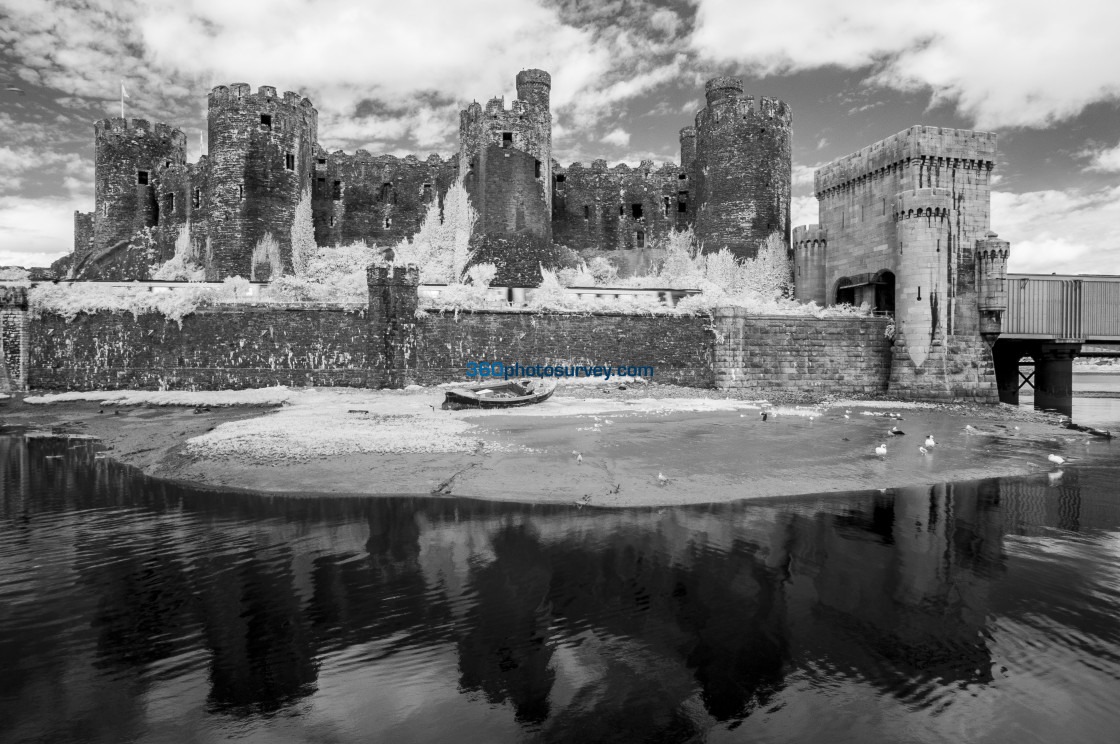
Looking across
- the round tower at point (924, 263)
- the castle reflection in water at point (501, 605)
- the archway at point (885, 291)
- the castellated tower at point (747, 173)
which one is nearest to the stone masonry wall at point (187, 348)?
the castle reflection in water at point (501, 605)

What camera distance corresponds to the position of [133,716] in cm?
522

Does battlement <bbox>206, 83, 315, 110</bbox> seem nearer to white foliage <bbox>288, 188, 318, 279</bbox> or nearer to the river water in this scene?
white foliage <bbox>288, 188, 318, 279</bbox>

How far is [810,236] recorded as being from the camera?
34.3 meters

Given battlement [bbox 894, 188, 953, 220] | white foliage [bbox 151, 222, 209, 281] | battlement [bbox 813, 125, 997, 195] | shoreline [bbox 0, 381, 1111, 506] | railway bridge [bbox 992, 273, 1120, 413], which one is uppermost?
battlement [bbox 813, 125, 997, 195]

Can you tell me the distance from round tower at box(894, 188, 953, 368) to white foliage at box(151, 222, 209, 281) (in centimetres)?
3435

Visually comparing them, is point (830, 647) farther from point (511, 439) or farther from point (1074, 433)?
point (1074, 433)

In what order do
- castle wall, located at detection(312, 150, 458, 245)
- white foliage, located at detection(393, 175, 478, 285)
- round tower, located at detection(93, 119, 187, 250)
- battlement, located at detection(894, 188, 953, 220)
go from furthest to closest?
round tower, located at detection(93, 119, 187, 250), castle wall, located at detection(312, 150, 458, 245), white foliage, located at detection(393, 175, 478, 285), battlement, located at detection(894, 188, 953, 220)

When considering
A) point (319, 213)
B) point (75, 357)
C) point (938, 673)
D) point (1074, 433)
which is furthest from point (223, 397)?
point (1074, 433)

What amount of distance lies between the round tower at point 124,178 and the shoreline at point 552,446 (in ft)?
58.2

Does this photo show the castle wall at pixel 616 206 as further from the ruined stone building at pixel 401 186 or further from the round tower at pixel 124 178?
the round tower at pixel 124 178

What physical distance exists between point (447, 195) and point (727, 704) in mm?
34663

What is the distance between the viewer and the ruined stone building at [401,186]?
3250cm

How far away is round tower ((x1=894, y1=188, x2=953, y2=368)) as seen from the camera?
2711 centimetres

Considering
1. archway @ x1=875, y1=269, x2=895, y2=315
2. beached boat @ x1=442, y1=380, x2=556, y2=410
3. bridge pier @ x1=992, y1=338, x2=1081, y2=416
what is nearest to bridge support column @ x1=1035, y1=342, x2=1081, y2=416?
bridge pier @ x1=992, y1=338, x2=1081, y2=416
